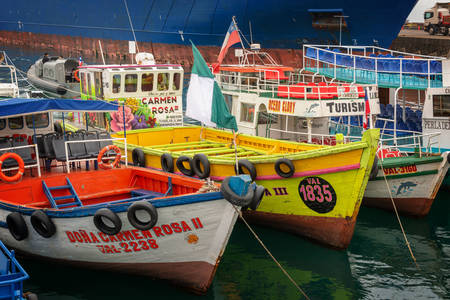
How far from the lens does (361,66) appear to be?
68.2 ft

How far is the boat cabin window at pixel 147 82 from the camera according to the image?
62.0ft

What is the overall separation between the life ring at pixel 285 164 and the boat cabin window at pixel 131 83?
7.02 m

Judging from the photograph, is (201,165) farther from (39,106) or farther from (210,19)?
(210,19)

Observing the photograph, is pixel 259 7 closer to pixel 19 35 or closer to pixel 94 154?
pixel 19 35

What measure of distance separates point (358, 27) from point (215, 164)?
3245cm

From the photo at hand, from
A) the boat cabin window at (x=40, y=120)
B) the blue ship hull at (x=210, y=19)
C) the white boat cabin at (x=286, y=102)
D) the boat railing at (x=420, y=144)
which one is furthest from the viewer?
the blue ship hull at (x=210, y=19)

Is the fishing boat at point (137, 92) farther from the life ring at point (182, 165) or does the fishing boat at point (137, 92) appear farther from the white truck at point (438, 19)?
the white truck at point (438, 19)

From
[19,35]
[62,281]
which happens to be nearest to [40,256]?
[62,281]

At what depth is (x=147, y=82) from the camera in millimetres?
19000

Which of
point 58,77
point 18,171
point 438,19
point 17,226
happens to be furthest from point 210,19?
point 17,226

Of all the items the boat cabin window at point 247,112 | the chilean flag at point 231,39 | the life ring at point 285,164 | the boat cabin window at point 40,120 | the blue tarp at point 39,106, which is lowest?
the life ring at point 285,164

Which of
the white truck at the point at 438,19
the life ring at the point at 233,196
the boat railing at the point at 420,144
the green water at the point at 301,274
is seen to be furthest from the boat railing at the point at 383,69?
the white truck at the point at 438,19

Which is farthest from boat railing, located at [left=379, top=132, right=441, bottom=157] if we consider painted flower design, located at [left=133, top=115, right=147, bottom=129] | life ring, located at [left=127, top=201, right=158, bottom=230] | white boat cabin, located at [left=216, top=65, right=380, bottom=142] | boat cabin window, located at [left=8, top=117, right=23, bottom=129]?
boat cabin window, located at [left=8, top=117, right=23, bottom=129]

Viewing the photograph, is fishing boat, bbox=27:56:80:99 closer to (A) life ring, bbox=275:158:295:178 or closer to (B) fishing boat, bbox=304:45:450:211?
(B) fishing boat, bbox=304:45:450:211
